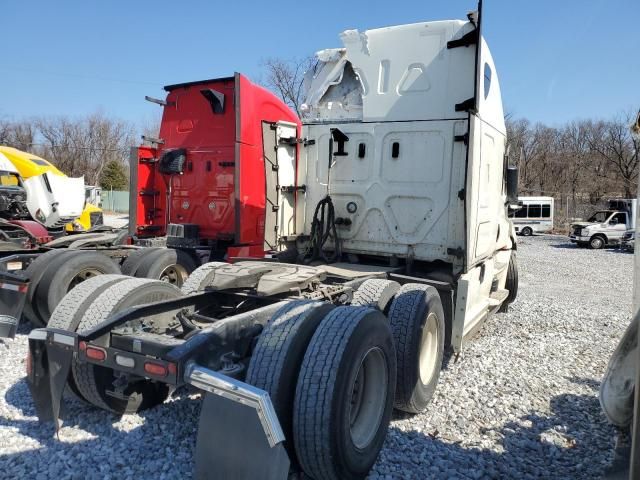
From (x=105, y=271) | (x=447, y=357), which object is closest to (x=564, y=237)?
(x=447, y=357)

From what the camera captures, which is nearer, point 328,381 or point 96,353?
point 328,381

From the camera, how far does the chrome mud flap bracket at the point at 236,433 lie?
7.57ft

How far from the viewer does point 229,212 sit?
25.2ft

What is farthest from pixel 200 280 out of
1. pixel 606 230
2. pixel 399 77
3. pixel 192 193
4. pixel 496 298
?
pixel 606 230

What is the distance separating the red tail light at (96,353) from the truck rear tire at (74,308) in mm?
645

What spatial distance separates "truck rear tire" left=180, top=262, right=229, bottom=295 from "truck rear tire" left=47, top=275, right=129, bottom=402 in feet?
2.72

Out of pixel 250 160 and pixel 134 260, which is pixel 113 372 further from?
pixel 250 160

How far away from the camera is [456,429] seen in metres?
4.07

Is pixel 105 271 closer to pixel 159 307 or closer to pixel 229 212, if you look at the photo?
pixel 229 212

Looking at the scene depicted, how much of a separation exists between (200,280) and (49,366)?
6.09ft

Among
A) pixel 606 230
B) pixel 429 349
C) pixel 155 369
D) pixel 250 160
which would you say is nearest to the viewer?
pixel 155 369

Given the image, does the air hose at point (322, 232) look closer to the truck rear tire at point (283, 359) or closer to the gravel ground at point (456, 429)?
the gravel ground at point (456, 429)

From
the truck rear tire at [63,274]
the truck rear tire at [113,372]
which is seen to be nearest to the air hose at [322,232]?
the truck rear tire at [113,372]

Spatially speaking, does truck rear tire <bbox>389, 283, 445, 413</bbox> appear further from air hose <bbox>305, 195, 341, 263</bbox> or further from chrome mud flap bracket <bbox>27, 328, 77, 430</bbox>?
chrome mud flap bracket <bbox>27, 328, 77, 430</bbox>
